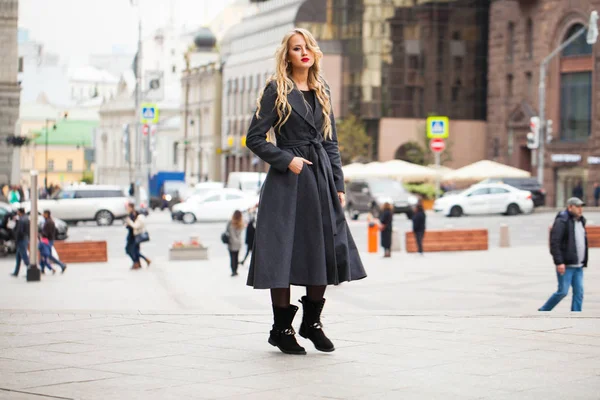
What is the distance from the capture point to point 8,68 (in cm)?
6200

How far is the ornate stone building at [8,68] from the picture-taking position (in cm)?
6081

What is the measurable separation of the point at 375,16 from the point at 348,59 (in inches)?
126

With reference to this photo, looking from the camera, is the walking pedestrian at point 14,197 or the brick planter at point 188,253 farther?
the walking pedestrian at point 14,197

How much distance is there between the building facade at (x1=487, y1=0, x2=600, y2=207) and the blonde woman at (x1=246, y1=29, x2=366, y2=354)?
5977cm

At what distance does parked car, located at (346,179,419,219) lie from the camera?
5376 centimetres

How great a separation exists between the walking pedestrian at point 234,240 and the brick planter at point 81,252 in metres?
5.86

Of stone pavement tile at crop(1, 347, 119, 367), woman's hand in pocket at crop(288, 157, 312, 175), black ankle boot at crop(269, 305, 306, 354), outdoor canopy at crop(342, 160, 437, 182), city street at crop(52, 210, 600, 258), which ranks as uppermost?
woman's hand in pocket at crop(288, 157, 312, 175)

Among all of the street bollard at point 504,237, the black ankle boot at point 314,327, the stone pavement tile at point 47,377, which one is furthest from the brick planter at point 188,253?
the stone pavement tile at point 47,377

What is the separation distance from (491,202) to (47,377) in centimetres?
4792

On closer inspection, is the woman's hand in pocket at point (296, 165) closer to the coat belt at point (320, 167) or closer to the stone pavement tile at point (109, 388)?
the coat belt at point (320, 167)

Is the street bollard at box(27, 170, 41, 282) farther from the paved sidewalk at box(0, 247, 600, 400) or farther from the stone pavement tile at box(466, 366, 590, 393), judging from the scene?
the stone pavement tile at box(466, 366, 590, 393)

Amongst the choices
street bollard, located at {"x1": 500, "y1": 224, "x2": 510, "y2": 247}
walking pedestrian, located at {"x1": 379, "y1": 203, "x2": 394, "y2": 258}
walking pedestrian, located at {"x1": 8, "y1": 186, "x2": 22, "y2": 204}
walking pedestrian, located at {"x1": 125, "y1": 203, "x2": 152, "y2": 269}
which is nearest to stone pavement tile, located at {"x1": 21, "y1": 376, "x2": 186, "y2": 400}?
walking pedestrian, located at {"x1": 125, "y1": 203, "x2": 152, "y2": 269}

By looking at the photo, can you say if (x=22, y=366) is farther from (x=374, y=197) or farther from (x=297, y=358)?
(x=374, y=197)

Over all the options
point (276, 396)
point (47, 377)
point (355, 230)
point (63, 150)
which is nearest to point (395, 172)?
point (355, 230)
